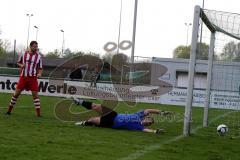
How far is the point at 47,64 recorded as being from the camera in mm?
47469

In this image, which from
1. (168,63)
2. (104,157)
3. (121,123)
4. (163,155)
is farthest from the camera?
(168,63)

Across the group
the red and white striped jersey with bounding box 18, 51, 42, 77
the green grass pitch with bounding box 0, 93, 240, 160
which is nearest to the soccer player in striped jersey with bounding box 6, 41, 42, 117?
the red and white striped jersey with bounding box 18, 51, 42, 77

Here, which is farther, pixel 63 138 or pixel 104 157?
pixel 63 138

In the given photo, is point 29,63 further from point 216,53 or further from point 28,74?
point 216,53

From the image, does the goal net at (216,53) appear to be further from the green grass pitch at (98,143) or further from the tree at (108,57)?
the tree at (108,57)

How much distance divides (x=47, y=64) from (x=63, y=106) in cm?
3129

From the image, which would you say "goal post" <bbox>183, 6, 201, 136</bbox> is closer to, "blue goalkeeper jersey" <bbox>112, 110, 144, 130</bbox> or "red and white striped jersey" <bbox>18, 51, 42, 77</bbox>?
"blue goalkeeper jersey" <bbox>112, 110, 144, 130</bbox>

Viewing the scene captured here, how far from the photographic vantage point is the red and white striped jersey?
544 inches

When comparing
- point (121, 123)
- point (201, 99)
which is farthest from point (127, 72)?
point (121, 123)

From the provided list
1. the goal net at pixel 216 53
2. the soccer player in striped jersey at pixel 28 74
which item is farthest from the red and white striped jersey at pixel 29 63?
the goal net at pixel 216 53

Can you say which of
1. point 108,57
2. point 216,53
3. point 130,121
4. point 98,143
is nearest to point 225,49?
point 216,53

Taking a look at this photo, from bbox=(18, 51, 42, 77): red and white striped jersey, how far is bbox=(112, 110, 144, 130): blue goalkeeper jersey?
330 centimetres

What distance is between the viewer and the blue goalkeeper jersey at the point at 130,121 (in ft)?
38.4

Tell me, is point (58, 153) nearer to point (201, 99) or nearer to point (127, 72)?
point (201, 99)
